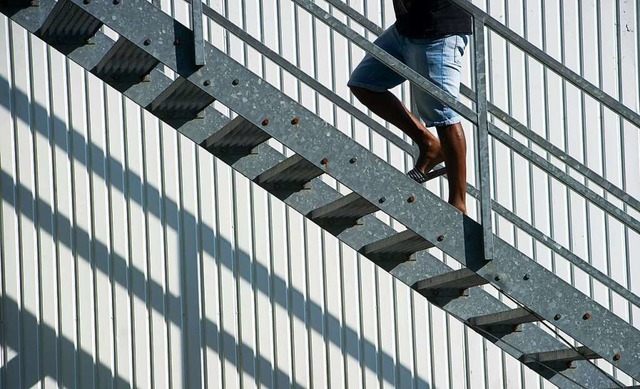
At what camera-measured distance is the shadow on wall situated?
8453mm

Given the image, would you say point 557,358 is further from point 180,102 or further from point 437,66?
point 180,102

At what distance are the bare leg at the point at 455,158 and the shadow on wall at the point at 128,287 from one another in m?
2.94

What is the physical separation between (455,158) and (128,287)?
11.3 feet

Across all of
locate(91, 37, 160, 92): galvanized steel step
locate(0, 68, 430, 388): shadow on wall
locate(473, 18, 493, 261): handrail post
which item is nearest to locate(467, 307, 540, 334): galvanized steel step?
locate(473, 18, 493, 261): handrail post

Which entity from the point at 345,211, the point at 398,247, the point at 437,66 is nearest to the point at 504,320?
the point at 398,247

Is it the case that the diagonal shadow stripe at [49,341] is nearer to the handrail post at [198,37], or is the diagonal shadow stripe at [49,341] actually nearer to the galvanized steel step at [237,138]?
the galvanized steel step at [237,138]

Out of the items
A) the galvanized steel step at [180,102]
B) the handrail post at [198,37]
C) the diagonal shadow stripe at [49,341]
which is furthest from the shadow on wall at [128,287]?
the handrail post at [198,37]

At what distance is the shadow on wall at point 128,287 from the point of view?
333 inches

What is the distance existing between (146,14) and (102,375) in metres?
3.83

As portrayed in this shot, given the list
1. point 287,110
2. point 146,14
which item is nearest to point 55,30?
point 146,14

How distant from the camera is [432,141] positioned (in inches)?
248

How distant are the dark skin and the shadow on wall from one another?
259cm

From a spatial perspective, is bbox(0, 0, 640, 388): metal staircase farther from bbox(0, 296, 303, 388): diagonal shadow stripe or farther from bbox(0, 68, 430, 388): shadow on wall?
bbox(0, 296, 303, 388): diagonal shadow stripe

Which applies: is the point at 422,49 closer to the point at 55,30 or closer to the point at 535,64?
the point at 55,30
